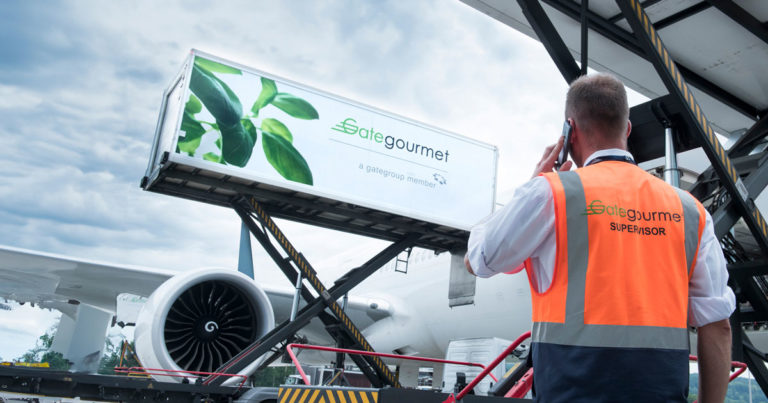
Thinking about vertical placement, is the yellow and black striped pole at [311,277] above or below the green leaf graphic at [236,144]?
below

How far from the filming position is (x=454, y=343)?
273 inches

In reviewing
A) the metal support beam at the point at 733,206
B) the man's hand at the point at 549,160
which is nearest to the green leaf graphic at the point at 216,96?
the metal support beam at the point at 733,206

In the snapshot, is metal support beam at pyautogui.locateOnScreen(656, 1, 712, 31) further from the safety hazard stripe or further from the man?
the safety hazard stripe

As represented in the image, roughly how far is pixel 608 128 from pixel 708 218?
0.35 m

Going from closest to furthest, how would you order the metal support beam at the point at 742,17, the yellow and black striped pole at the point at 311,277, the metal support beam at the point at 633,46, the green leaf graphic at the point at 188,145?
1. the metal support beam at the point at 742,17
2. the metal support beam at the point at 633,46
3. the green leaf graphic at the point at 188,145
4. the yellow and black striped pole at the point at 311,277

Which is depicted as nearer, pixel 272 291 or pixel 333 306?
pixel 333 306

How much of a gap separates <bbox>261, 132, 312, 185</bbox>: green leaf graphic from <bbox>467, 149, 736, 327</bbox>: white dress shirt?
5.14 m

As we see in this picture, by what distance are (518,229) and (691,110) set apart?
2.46m

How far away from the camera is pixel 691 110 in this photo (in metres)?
3.29

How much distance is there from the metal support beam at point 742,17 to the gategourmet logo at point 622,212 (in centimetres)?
285

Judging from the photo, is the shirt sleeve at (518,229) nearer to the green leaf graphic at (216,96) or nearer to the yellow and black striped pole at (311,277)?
the green leaf graphic at (216,96)

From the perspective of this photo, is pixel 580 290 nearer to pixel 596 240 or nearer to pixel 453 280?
pixel 596 240

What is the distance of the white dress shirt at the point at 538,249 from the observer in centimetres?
136

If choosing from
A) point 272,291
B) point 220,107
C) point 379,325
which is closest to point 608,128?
point 220,107
